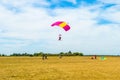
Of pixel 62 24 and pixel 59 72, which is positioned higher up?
pixel 62 24

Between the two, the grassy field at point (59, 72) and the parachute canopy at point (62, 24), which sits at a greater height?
the parachute canopy at point (62, 24)

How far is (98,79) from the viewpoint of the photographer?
67.2ft

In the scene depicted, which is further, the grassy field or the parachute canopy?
the parachute canopy

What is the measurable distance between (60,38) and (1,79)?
8441 mm

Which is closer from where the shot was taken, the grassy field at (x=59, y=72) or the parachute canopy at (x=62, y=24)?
the grassy field at (x=59, y=72)

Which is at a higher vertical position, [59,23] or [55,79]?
[59,23]

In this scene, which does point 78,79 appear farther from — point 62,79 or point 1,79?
point 1,79

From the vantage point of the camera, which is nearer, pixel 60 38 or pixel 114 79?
pixel 114 79

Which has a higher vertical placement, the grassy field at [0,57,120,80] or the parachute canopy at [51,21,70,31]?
the parachute canopy at [51,21,70,31]

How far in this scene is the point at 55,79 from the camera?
20.3 meters

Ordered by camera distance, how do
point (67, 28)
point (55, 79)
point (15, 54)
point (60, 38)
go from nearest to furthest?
1. point (55, 79)
2. point (67, 28)
3. point (60, 38)
4. point (15, 54)

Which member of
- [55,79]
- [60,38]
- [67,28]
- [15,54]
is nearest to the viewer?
[55,79]

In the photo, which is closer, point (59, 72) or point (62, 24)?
point (62, 24)

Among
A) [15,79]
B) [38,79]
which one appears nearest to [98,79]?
[38,79]
